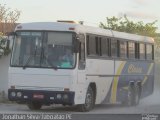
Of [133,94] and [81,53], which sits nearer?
[81,53]

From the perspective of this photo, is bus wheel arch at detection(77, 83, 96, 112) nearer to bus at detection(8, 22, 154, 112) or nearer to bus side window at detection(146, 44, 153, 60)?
bus at detection(8, 22, 154, 112)

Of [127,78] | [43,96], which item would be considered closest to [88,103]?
[43,96]

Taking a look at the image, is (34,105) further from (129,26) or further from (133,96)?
(129,26)

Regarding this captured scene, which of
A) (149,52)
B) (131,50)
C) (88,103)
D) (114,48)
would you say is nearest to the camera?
(88,103)

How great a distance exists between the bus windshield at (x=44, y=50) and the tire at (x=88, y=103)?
1692mm

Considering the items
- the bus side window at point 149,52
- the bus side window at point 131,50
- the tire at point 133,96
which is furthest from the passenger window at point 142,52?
the tire at point 133,96

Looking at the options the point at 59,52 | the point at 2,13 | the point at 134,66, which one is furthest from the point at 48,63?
the point at 2,13

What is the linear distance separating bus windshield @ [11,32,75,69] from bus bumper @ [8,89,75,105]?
85cm

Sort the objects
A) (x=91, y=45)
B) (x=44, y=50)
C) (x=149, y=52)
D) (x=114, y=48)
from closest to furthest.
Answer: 1. (x=44, y=50)
2. (x=91, y=45)
3. (x=114, y=48)
4. (x=149, y=52)

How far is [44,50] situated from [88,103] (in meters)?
2.53

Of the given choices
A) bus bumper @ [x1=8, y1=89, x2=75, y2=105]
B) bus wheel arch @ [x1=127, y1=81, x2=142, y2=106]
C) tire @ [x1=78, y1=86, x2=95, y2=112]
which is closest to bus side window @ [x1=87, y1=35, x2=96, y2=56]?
tire @ [x1=78, y1=86, x2=95, y2=112]

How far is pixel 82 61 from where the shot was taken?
21.9m

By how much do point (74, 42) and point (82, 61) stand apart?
2.90 feet

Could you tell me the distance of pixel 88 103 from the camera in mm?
22703
